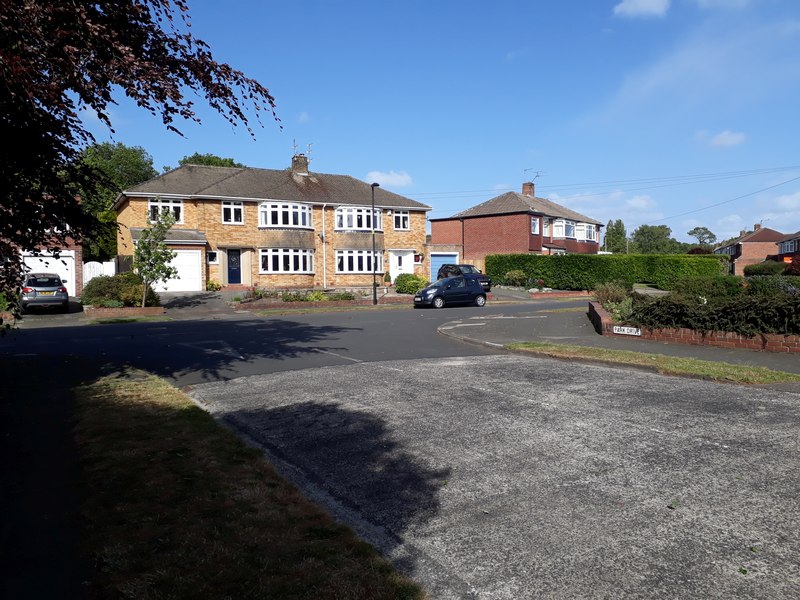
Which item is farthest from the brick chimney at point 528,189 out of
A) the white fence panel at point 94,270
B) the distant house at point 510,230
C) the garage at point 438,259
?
the white fence panel at point 94,270

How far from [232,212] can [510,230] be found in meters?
24.4

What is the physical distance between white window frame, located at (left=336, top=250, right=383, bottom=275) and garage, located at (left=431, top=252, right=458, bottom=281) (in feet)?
20.4

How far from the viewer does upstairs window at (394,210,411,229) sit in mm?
46703

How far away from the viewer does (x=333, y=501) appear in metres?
5.33

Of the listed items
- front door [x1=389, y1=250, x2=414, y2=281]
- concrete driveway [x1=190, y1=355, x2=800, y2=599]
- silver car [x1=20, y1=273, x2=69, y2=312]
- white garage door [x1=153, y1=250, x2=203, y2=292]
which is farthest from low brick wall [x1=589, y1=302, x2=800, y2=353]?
front door [x1=389, y1=250, x2=414, y2=281]

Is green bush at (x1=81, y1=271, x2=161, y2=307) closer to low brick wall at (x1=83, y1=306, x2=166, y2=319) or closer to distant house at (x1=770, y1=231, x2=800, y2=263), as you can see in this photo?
low brick wall at (x1=83, y1=306, x2=166, y2=319)

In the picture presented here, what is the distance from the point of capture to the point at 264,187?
4206cm

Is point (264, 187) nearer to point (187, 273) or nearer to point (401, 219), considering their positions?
point (187, 273)

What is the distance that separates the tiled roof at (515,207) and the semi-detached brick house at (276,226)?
964cm

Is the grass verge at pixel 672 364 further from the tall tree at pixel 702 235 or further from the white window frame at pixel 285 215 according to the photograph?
the tall tree at pixel 702 235

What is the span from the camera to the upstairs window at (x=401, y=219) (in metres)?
46.7

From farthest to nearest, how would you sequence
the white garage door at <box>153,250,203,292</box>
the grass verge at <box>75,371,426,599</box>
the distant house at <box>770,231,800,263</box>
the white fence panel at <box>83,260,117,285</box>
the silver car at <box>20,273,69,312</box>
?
the distant house at <box>770,231,800,263</box>, the white fence panel at <box>83,260,117,285</box>, the white garage door at <box>153,250,203,292</box>, the silver car at <box>20,273,69,312</box>, the grass verge at <box>75,371,426,599</box>

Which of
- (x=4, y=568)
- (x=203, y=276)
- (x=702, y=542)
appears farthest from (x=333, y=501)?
(x=203, y=276)

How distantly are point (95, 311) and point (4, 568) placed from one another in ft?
81.7
